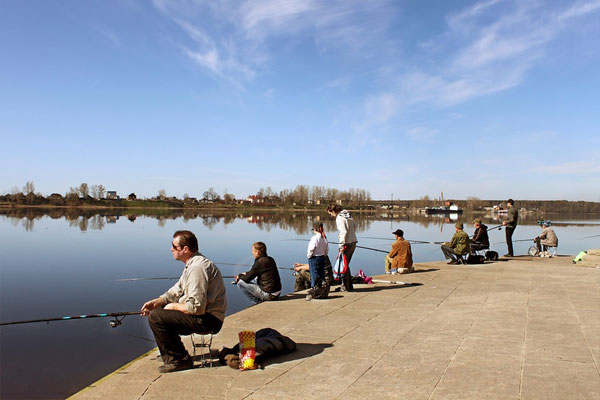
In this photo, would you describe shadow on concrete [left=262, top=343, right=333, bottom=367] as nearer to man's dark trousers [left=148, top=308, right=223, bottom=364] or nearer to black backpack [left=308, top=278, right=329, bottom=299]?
man's dark trousers [left=148, top=308, right=223, bottom=364]

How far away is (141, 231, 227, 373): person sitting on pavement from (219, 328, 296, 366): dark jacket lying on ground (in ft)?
1.45

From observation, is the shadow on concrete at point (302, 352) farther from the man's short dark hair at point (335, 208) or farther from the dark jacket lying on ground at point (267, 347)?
the man's short dark hair at point (335, 208)

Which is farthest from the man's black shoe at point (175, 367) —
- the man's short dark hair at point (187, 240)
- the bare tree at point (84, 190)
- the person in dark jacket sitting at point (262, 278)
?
the bare tree at point (84, 190)

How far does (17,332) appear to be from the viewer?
8273mm

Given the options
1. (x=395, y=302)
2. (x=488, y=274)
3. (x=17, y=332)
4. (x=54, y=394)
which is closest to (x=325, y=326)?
(x=395, y=302)

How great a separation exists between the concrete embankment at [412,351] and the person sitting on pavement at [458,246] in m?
4.81

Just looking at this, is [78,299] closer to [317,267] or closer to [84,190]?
[317,267]

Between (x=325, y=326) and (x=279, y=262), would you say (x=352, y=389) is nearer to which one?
(x=325, y=326)

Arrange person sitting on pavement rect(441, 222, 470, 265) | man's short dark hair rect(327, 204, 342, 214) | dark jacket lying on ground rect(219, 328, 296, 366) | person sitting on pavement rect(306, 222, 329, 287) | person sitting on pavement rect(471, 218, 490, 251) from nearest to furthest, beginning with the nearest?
dark jacket lying on ground rect(219, 328, 296, 366) → person sitting on pavement rect(306, 222, 329, 287) → man's short dark hair rect(327, 204, 342, 214) → person sitting on pavement rect(441, 222, 470, 265) → person sitting on pavement rect(471, 218, 490, 251)

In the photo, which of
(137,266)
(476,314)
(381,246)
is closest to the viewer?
(476,314)

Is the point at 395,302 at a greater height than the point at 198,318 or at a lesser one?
lesser

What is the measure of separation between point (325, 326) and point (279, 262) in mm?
12319

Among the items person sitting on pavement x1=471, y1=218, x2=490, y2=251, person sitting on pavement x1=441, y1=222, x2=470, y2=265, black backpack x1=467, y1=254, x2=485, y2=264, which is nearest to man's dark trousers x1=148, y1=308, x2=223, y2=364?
person sitting on pavement x1=441, y1=222, x2=470, y2=265

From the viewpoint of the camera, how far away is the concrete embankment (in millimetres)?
4297
